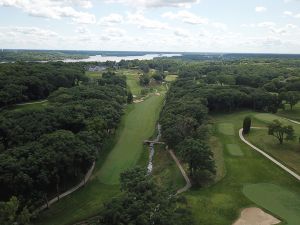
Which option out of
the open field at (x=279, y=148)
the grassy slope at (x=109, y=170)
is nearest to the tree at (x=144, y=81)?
the grassy slope at (x=109, y=170)

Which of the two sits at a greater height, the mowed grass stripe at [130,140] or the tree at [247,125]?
the tree at [247,125]

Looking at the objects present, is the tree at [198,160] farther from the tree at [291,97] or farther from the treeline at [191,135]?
the tree at [291,97]

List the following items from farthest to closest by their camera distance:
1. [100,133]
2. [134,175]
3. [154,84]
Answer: [154,84] → [100,133] → [134,175]

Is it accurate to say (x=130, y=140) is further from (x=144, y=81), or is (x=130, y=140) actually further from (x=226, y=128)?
(x=144, y=81)

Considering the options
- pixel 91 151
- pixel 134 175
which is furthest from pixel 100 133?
pixel 134 175

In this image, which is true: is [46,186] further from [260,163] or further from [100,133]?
[260,163]

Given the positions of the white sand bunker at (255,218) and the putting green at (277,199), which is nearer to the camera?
the white sand bunker at (255,218)

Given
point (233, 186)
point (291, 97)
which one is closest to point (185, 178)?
point (233, 186)
